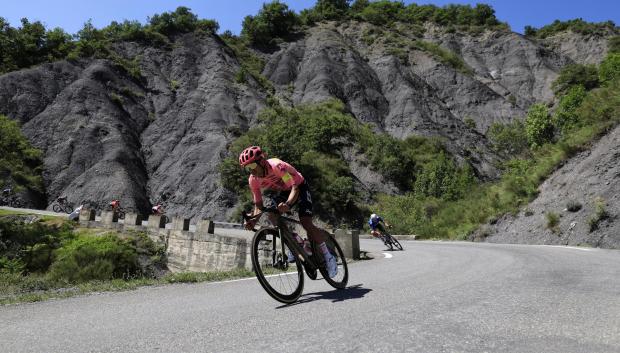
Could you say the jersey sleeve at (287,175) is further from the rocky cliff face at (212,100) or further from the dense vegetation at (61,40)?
the dense vegetation at (61,40)

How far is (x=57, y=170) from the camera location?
46.0 m

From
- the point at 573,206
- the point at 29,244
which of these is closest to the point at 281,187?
the point at 573,206

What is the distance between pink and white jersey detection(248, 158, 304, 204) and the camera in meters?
5.43

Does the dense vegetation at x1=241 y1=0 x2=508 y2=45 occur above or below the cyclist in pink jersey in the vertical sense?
above

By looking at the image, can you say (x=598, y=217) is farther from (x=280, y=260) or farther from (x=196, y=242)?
(x=196, y=242)

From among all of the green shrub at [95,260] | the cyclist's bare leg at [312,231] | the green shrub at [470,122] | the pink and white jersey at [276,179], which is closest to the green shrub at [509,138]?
the green shrub at [470,122]

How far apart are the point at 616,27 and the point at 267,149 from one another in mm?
94163

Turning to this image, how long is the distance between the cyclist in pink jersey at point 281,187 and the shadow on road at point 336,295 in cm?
28

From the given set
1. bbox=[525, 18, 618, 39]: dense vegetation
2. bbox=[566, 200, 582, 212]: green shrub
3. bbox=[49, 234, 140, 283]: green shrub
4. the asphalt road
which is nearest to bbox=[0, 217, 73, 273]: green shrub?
bbox=[49, 234, 140, 283]: green shrub

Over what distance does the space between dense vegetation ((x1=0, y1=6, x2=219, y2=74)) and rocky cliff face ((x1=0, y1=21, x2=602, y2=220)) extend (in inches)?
104

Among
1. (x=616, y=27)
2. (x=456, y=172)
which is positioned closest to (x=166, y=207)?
(x=456, y=172)

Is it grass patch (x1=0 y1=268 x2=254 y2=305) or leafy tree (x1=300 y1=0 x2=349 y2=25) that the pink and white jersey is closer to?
grass patch (x1=0 y1=268 x2=254 y2=305)

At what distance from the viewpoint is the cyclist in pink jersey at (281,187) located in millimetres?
5273

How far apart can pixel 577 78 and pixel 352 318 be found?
80760 mm
